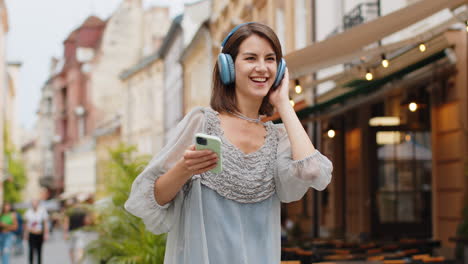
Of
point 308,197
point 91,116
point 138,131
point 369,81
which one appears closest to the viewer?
point 369,81

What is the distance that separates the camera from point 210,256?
235 cm

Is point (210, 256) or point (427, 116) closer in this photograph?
point (210, 256)

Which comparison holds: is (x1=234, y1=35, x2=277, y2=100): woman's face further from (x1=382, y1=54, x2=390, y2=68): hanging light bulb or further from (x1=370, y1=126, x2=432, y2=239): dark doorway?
(x1=370, y1=126, x2=432, y2=239): dark doorway

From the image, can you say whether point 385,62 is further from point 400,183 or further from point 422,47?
point 400,183

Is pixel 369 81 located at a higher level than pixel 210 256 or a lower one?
higher

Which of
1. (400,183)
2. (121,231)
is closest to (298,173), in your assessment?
(121,231)

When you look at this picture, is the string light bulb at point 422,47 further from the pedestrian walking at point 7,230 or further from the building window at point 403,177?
the pedestrian walking at point 7,230

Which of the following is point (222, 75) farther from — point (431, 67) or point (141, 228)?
point (431, 67)

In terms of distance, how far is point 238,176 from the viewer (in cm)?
238

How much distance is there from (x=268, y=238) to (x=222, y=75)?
1.88 feet

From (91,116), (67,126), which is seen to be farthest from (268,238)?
(67,126)

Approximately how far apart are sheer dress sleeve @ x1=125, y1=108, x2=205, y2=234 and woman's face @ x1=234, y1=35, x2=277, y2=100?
192 mm

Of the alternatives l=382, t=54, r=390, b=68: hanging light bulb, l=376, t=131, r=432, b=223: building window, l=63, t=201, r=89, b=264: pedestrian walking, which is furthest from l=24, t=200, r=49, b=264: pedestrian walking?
l=382, t=54, r=390, b=68: hanging light bulb

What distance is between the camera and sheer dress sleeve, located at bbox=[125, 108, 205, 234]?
237 cm
